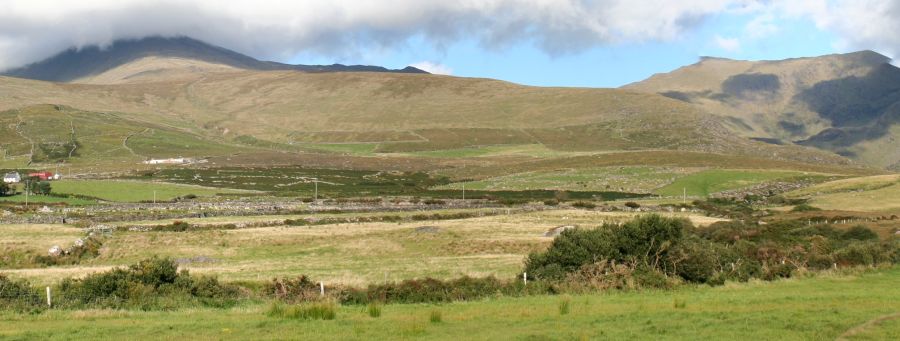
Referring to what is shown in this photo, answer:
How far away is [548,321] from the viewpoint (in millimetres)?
17750

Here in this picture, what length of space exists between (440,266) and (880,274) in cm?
1996

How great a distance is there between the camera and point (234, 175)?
143 meters

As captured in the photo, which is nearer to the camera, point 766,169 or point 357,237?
point 357,237

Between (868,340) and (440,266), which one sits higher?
(868,340)

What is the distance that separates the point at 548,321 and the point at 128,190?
9954cm

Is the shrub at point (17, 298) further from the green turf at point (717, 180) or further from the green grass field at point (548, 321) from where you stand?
the green turf at point (717, 180)

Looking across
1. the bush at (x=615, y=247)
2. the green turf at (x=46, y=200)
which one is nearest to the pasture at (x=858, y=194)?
the bush at (x=615, y=247)

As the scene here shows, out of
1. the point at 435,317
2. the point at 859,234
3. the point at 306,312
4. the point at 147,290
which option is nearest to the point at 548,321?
the point at 435,317

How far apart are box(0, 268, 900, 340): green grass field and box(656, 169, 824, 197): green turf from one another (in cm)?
8870

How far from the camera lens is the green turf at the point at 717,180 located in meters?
110

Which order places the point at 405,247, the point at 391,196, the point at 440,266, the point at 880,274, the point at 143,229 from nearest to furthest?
the point at 880,274, the point at 440,266, the point at 405,247, the point at 143,229, the point at 391,196

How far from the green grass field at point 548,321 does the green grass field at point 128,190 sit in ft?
278

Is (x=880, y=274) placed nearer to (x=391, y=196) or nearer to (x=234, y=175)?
(x=391, y=196)

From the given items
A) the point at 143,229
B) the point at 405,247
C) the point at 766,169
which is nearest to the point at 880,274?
the point at 405,247
